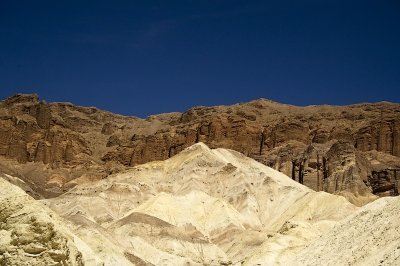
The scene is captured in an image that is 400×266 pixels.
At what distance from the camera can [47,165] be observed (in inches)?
6688

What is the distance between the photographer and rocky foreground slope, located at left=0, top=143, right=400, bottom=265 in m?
27.5

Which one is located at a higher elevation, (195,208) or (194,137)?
(194,137)

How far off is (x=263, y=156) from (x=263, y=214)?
36.8 m

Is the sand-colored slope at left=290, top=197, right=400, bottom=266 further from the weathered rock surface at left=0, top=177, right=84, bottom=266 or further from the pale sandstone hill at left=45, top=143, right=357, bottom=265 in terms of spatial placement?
the weathered rock surface at left=0, top=177, right=84, bottom=266

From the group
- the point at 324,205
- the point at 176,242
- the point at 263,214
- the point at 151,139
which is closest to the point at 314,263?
the point at 176,242

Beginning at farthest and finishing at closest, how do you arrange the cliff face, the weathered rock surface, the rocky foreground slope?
1. the cliff face
2. the rocky foreground slope
3. the weathered rock surface

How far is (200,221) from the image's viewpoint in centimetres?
10231

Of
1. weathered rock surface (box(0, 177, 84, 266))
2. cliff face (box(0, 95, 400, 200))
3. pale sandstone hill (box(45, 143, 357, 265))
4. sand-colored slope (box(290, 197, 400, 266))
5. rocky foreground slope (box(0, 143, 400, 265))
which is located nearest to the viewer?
weathered rock surface (box(0, 177, 84, 266))

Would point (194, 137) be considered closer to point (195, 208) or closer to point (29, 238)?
point (195, 208)

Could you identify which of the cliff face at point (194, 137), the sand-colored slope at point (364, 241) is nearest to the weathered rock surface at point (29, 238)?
the sand-colored slope at point (364, 241)

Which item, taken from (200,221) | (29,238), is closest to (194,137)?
(200,221)

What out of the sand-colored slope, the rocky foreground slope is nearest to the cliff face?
the rocky foreground slope

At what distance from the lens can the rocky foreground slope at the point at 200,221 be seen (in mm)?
27531

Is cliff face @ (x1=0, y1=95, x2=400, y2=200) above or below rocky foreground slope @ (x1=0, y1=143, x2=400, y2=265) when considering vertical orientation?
above
